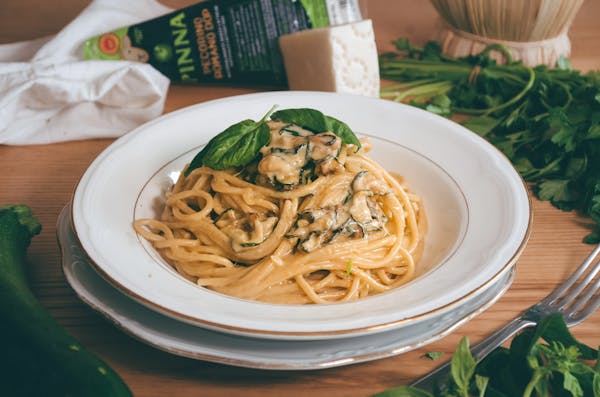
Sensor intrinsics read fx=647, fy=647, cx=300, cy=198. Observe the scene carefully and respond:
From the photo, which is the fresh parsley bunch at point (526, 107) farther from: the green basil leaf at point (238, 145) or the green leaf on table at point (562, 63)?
the green basil leaf at point (238, 145)

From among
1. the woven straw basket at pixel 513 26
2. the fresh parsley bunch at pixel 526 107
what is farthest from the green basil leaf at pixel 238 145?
the woven straw basket at pixel 513 26

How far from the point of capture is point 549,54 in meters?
3.45

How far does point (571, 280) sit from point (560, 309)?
0.16 meters

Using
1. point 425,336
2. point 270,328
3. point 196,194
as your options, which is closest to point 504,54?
point 196,194

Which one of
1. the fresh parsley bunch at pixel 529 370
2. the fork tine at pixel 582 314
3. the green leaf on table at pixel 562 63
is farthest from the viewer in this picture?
the green leaf on table at pixel 562 63

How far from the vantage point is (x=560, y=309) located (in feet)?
6.17

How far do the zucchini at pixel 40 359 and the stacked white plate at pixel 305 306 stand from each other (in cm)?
15

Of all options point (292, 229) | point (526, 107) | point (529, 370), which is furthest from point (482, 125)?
point (529, 370)

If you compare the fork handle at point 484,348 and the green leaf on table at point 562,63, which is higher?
the green leaf on table at point 562,63

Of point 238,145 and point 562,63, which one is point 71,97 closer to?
point 238,145

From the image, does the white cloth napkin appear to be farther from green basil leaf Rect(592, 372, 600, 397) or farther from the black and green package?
green basil leaf Rect(592, 372, 600, 397)

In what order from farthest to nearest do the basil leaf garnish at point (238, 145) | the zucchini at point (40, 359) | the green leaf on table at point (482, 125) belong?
the green leaf on table at point (482, 125)
the basil leaf garnish at point (238, 145)
the zucchini at point (40, 359)

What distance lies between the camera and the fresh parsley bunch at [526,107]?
2.55 metres

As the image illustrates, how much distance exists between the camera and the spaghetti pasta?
195 cm
